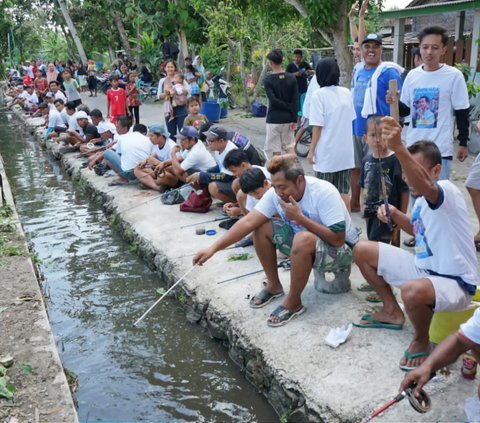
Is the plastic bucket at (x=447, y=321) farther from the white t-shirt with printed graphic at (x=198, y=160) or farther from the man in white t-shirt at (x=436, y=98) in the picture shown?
the white t-shirt with printed graphic at (x=198, y=160)

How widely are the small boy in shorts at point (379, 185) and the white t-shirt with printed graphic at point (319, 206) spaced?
295 millimetres

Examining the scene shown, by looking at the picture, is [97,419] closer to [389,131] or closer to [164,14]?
[389,131]

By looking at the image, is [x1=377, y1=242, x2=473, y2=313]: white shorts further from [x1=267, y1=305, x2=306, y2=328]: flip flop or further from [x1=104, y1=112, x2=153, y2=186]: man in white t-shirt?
[x1=104, y1=112, x2=153, y2=186]: man in white t-shirt

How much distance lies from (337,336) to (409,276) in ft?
2.10

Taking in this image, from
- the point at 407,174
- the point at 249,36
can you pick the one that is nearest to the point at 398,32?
the point at 249,36

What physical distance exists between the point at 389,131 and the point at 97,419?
2683 mm

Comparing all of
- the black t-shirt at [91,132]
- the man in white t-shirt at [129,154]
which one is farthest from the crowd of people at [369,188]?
the black t-shirt at [91,132]

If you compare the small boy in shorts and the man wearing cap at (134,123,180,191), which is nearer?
the small boy in shorts

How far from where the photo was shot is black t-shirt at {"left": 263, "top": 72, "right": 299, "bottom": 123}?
24.5 feet

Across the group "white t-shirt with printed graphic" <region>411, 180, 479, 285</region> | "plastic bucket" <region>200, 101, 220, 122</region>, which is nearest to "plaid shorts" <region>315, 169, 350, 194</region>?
"white t-shirt with printed graphic" <region>411, 180, 479, 285</region>

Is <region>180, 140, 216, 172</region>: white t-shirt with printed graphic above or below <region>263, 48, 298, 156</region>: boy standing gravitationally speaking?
below

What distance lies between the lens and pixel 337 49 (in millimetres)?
9406

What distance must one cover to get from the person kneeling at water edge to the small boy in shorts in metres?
0.30

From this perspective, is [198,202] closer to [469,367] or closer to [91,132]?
[469,367]
